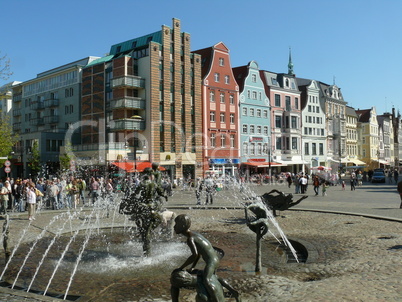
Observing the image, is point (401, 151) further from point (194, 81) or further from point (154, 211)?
point (154, 211)

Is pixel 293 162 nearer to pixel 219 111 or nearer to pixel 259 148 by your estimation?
pixel 259 148

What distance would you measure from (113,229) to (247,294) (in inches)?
360

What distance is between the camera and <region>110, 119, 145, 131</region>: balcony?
4731 cm

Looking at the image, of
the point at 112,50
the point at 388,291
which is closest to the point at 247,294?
the point at 388,291

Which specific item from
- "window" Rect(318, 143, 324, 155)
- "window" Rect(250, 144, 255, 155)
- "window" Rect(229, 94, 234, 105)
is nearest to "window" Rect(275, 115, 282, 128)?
"window" Rect(250, 144, 255, 155)

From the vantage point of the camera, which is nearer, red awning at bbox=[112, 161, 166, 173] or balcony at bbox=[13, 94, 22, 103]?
red awning at bbox=[112, 161, 166, 173]

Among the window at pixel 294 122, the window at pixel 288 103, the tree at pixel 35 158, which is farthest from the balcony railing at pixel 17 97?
the window at pixel 294 122

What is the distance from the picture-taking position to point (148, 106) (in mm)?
48656

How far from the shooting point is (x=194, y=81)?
53125mm

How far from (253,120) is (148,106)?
1774 centimetres

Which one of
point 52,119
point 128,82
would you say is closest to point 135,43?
point 128,82

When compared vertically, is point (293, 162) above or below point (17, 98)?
below

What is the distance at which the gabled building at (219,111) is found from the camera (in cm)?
5428

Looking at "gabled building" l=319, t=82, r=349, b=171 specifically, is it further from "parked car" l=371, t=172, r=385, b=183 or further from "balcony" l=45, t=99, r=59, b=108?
"balcony" l=45, t=99, r=59, b=108
